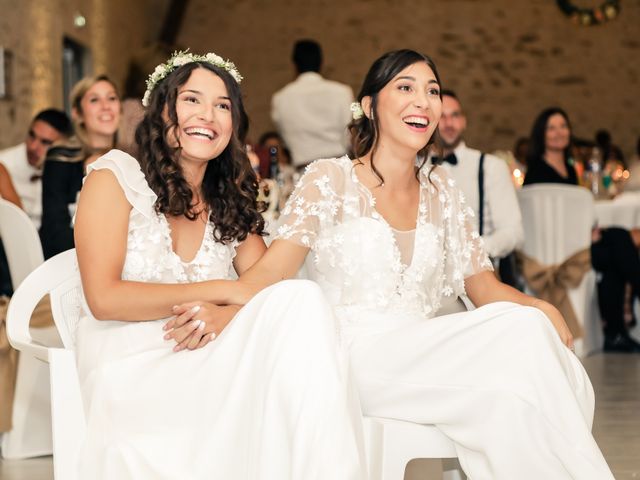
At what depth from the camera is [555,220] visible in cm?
564

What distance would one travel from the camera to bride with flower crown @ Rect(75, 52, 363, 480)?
1884mm

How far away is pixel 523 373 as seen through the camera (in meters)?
2.05

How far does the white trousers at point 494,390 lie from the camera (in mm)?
2008

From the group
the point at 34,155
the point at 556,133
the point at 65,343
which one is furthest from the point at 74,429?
the point at 556,133

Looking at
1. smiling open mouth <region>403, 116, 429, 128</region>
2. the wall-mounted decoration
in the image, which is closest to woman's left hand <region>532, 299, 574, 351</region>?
smiling open mouth <region>403, 116, 429, 128</region>

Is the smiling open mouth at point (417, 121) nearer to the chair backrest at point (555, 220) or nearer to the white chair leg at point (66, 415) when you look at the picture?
the white chair leg at point (66, 415)

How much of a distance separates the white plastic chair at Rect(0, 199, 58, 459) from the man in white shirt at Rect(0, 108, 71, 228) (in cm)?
158

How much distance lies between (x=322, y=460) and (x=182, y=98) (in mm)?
962

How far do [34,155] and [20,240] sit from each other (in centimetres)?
187

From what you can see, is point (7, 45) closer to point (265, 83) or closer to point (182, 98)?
point (182, 98)

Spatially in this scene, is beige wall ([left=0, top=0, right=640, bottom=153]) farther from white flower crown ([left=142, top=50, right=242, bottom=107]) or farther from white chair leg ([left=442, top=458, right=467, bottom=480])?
white chair leg ([left=442, top=458, right=467, bottom=480])

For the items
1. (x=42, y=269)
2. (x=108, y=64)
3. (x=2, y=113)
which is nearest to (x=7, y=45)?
(x=2, y=113)

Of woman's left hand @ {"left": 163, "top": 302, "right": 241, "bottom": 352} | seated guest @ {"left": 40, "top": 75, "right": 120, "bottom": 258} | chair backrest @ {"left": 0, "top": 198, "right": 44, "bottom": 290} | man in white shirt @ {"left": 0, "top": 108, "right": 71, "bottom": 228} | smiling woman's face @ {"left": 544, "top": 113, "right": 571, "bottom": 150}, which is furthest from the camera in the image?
smiling woman's face @ {"left": 544, "top": 113, "right": 571, "bottom": 150}

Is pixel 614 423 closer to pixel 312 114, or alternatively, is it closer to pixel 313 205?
pixel 313 205
